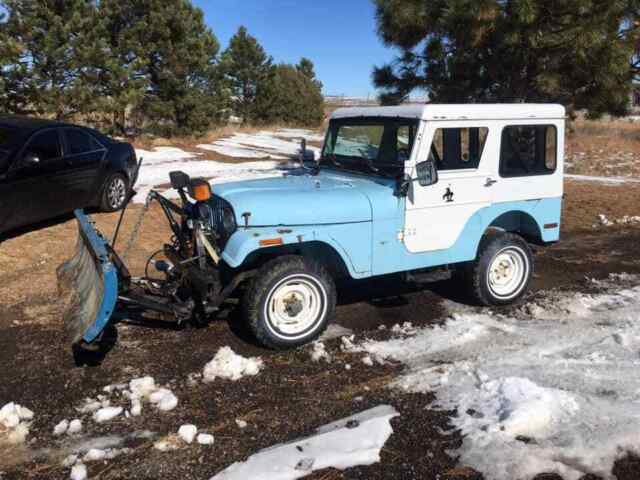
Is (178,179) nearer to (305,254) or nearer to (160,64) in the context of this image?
(305,254)

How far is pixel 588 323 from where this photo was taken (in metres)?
5.29

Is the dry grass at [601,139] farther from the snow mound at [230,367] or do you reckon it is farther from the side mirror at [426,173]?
the snow mound at [230,367]

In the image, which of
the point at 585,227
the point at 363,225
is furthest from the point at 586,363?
the point at 585,227

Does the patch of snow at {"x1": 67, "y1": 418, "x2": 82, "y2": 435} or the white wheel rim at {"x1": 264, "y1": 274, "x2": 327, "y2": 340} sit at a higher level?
the white wheel rim at {"x1": 264, "y1": 274, "x2": 327, "y2": 340}

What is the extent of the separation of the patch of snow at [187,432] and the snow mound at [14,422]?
3.15 feet

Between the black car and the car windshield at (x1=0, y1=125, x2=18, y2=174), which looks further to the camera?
the black car

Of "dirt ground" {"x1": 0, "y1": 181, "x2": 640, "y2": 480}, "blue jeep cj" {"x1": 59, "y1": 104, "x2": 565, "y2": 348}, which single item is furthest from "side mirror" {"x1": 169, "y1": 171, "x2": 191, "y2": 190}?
"dirt ground" {"x1": 0, "y1": 181, "x2": 640, "y2": 480}

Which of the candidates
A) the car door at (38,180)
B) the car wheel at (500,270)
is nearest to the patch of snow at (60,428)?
the car wheel at (500,270)

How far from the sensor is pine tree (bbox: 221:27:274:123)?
97.3 feet

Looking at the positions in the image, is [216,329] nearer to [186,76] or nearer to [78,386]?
[78,386]

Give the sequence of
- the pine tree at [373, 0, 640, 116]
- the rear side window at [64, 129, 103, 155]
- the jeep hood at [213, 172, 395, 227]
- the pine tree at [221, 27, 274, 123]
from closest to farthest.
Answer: the jeep hood at [213, 172, 395, 227] < the rear side window at [64, 129, 103, 155] < the pine tree at [373, 0, 640, 116] < the pine tree at [221, 27, 274, 123]

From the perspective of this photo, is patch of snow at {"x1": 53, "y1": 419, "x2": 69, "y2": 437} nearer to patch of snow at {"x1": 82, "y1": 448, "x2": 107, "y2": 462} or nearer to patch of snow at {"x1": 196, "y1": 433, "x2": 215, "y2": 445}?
patch of snow at {"x1": 82, "y1": 448, "x2": 107, "y2": 462}

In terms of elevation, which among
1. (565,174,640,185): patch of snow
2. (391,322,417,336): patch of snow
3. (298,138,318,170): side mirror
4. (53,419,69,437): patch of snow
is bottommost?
(391,322,417,336): patch of snow

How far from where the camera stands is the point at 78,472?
10.1 feet
